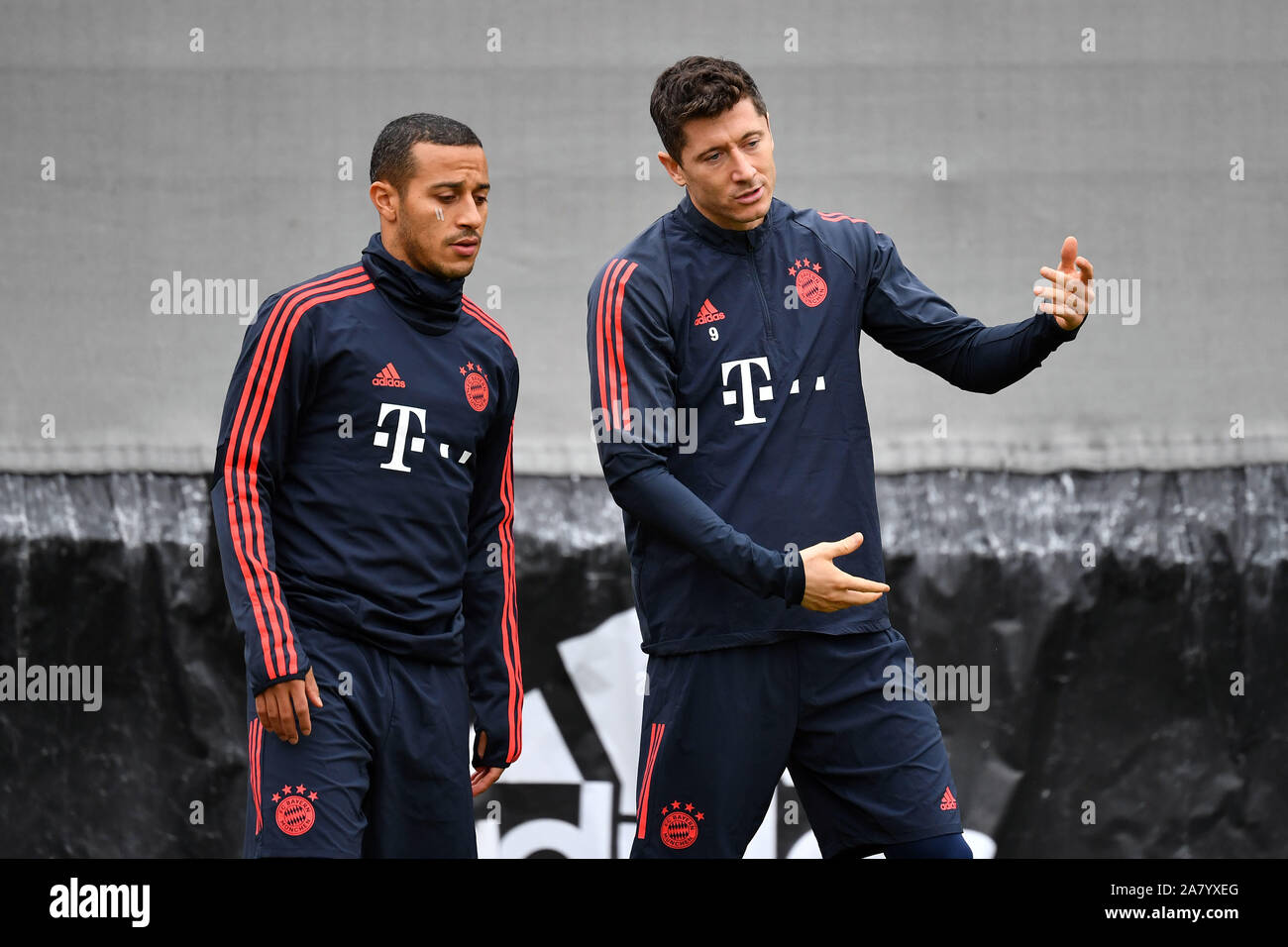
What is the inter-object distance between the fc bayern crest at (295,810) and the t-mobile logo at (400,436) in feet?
1.83

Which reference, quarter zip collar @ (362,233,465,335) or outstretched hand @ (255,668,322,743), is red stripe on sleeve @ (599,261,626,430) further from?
outstretched hand @ (255,668,322,743)

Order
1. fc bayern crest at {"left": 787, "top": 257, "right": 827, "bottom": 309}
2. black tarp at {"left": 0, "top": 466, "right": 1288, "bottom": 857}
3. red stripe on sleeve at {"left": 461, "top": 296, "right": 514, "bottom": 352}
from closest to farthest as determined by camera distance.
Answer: fc bayern crest at {"left": 787, "top": 257, "right": 827, "bottom": 309}, red stripe on sleeve at {"left": 461, "top": 296, "right": 514, "bottom": 352}, black tarp at {"left": 0, "top": 466, "right": 1288, "bottom": 857}

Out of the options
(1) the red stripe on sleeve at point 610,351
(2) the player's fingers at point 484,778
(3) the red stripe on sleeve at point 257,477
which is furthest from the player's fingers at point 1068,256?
(2) the player's fingers at point 484,778

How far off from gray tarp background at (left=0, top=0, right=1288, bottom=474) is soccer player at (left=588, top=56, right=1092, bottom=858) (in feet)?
3.44

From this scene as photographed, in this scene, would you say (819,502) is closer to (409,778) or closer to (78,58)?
(409,778)

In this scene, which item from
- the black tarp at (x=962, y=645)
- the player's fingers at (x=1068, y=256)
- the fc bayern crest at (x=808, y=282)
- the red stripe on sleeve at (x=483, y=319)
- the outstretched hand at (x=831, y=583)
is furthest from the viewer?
the black tarp at (x=962, y=645)

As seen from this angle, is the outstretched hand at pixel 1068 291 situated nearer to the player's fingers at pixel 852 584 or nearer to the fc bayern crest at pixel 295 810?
the player's fingers at pixel 852 584

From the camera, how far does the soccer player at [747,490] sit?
2.45m

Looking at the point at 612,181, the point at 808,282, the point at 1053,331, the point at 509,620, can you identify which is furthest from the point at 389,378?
the point at 612,181

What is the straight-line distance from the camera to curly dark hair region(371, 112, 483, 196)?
103 inches

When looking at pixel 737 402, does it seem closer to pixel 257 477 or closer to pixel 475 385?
pixel 475 385

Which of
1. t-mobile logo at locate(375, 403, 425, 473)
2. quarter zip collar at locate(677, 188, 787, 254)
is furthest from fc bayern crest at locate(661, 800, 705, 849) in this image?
quarter zip collar at locate(677, 188, 787, 254)

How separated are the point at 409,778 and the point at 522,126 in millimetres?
1739
